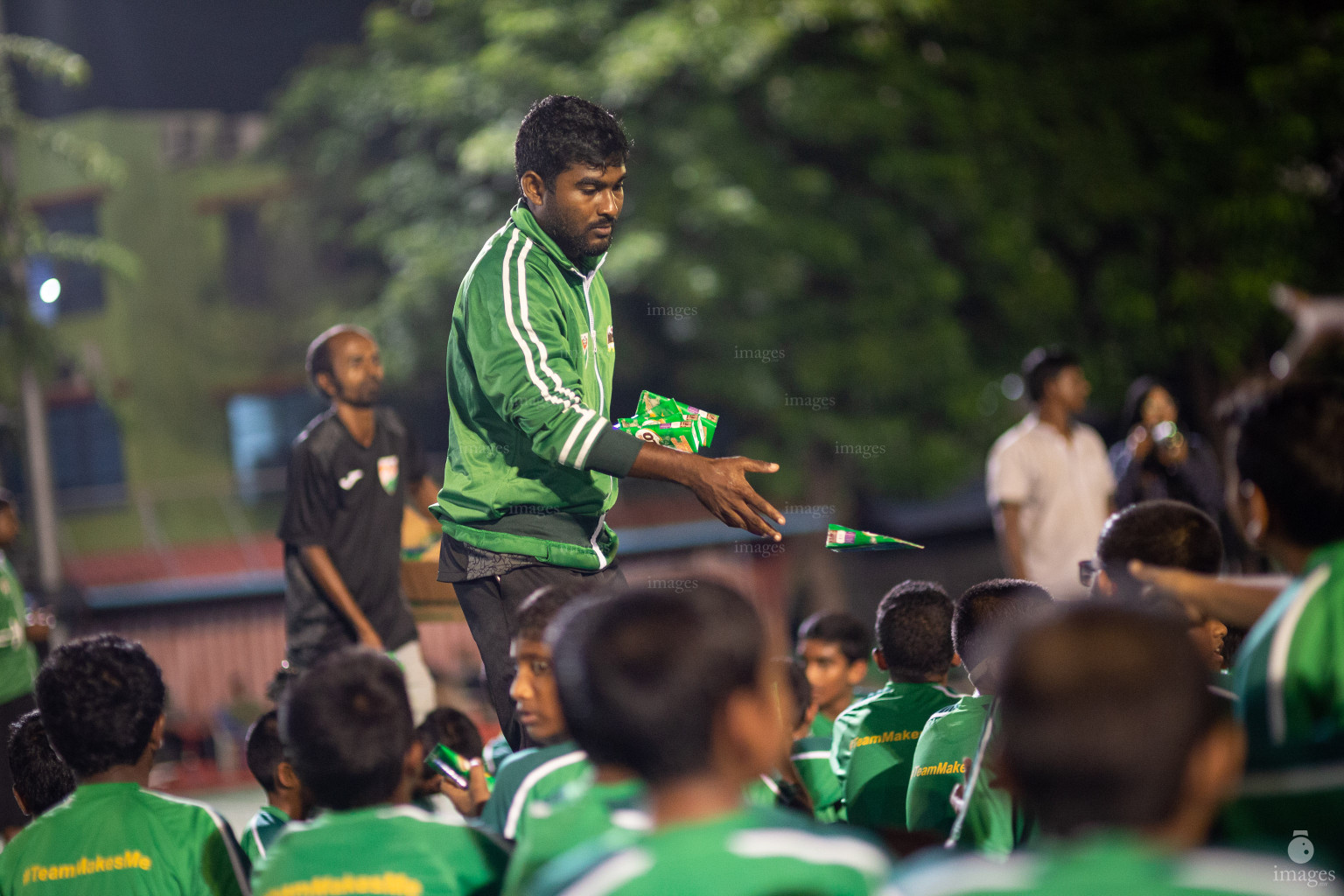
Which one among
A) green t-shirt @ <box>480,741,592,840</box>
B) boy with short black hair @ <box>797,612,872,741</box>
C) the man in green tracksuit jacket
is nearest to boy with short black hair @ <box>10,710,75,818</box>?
the man in green tracksuit jacket

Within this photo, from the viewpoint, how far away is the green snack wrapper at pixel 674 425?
151 inches

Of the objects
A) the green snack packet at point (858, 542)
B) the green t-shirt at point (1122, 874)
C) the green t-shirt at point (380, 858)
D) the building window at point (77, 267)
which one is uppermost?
the building window at point (77, 267)

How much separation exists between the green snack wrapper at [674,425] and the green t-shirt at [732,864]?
175 centimetres

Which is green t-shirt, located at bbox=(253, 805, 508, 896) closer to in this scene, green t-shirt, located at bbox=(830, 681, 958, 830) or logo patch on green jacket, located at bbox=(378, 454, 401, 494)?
green t-shirt, located at bbox=(830, 681, 958, 830)

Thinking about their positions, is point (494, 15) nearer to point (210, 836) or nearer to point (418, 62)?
point (418, 62)

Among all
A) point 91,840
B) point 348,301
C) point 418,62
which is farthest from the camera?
point 348,301

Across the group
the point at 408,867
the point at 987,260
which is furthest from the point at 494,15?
the point at 408,867

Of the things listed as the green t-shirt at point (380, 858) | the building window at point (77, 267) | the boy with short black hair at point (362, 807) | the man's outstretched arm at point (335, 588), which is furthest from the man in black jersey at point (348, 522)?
the building window at point (77, 267)

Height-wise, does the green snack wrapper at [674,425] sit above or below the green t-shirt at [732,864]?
above

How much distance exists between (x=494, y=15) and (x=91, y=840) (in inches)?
534

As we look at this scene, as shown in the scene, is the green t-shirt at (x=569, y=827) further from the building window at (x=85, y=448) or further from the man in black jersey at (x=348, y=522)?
the building window at (x=85, y=448)

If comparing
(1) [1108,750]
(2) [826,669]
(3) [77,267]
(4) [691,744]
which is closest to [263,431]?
(3) [77,267]

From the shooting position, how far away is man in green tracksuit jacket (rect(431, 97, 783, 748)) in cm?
359

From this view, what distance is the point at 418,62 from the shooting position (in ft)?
56.6
